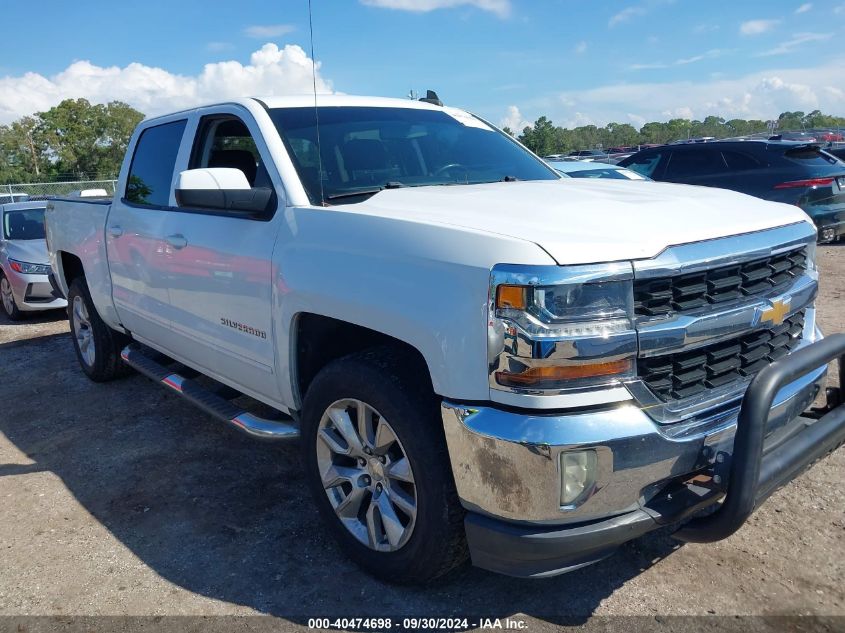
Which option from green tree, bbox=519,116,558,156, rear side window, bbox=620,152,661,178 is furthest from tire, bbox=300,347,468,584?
green tree, bbox=519,116,558,156

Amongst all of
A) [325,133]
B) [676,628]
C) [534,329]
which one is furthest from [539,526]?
[325,133]

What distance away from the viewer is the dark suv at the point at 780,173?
9.52 m

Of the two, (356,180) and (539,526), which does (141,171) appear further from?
(539,526)

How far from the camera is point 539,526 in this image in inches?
86.6

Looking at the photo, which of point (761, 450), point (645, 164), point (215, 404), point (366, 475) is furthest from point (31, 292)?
point (645, 164)

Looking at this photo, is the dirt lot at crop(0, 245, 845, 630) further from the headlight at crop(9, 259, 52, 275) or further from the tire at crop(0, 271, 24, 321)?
the tire at crop(0, 271, 24, 321)

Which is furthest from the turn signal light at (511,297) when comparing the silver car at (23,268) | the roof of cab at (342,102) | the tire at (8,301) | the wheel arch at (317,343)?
the tire at (8,301)

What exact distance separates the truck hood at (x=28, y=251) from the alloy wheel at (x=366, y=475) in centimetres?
730

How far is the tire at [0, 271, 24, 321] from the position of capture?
8.82 meters

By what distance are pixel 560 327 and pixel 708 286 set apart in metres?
0.60

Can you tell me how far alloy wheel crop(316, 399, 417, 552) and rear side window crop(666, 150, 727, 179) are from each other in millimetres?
9106

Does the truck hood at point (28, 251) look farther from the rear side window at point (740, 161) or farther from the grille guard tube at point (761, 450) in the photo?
the rear side window at point (740, 161)

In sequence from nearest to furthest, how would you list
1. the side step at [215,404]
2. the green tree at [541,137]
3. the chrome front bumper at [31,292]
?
the side step at [215,404], the chrome front bumper at [31,292], the green tree at [541,137]

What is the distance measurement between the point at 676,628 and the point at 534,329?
1.32m
